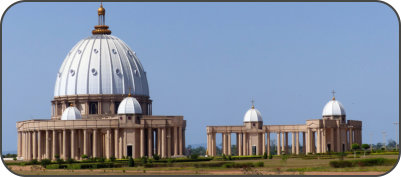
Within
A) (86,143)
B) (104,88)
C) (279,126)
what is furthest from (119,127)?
(279,126)

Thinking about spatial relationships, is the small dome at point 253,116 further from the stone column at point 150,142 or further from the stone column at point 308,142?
the stone column at point 150,142

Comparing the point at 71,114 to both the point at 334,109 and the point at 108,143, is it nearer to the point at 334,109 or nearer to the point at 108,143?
the point at 108,143

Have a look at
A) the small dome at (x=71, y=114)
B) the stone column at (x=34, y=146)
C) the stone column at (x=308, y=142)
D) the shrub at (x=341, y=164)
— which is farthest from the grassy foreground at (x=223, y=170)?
the stone column at (x=308, y=142)

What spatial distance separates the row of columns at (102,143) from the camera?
99.1m

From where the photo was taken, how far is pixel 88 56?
4316 inches

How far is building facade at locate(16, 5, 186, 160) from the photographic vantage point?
99.2 meters

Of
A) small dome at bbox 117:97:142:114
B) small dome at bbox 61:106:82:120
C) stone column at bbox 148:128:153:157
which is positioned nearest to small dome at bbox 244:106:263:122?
stone column at bbox 148:128:153:157

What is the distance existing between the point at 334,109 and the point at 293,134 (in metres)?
5.73

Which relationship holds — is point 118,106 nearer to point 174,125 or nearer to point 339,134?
point 174,125

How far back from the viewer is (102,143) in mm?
103875

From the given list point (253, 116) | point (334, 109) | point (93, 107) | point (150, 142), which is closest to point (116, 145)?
point (150, 142)

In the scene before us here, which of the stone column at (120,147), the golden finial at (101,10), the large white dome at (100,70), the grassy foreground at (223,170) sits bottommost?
the grassy foreground at (223,170)

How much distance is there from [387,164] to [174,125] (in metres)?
40.1

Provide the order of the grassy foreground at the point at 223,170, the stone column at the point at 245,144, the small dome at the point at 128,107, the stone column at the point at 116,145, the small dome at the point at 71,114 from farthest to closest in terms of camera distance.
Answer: the stone column at the point at 245,144 → the small dome at the point at 71,114 → the small dome at the point at 128,107 → the stone column at the point at 116,145 → the grassy foreground at the point at 223,170
